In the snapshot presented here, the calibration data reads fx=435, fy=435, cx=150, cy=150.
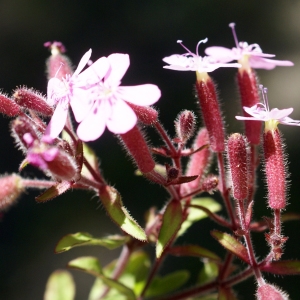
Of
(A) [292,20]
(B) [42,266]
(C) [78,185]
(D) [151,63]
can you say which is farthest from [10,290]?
(A) [292,20]

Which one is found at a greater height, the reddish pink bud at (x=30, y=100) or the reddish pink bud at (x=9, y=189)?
the reddish pink bud at (x=30, y=100)

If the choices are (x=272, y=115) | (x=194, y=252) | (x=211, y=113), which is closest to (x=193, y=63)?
(x=211, y=113)

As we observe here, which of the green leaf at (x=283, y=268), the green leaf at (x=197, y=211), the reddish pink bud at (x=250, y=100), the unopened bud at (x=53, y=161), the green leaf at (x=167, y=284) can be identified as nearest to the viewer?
the unopened bud at (x=53, y=161)

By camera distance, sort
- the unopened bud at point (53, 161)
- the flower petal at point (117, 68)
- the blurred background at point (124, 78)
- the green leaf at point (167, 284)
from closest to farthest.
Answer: the unopened bud at point (53, 161), the flower petal at point (117, 68), the green leaf at point (167, 284), the blurred background at point (124, 78)

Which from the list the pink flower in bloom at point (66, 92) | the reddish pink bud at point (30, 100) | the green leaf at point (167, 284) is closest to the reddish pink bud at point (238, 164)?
the pink flower in bloom at point (66, 92)

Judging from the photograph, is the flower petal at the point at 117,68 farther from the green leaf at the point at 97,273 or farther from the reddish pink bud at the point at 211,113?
the green leaf at the point at 97,273

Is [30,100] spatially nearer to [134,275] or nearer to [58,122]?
[58,122]

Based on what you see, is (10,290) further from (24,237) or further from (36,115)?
(36,115)

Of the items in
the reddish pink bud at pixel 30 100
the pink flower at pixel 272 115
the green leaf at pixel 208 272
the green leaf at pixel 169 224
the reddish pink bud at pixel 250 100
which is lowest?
the green leaf at pixel 208 272
